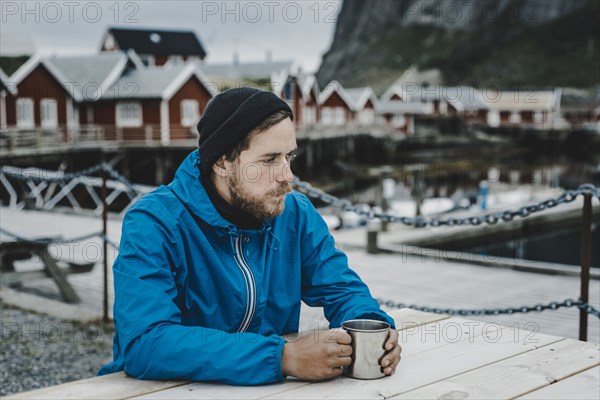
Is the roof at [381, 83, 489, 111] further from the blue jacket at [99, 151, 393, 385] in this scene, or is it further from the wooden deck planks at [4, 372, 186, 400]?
the wooden deck planks at [4, 372, 186, 400]

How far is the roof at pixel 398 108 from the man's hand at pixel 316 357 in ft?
226

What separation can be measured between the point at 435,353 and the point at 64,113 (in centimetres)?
3394

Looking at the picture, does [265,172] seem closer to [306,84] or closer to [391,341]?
[391,341]

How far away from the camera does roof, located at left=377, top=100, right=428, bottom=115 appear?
236 feet

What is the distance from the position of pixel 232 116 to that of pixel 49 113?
33.4 metres

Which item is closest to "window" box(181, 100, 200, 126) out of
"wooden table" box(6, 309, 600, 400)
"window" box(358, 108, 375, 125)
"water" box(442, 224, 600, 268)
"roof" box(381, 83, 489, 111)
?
"water" box(442, 224, 600, 268)

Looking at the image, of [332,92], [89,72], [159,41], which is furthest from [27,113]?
[159,41]

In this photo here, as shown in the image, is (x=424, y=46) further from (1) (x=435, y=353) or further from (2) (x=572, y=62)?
(1) (x=435, y=353)

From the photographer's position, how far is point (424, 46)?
151 meters

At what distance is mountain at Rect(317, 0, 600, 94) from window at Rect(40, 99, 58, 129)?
97048 mm

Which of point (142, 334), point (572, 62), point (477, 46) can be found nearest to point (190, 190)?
point (142, 334)

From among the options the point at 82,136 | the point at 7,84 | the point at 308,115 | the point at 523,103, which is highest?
the point at 523,103

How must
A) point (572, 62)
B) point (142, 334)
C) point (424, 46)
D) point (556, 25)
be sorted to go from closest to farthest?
1. point (142, 334)
2. point (572, 62)
3. point (556, 25)
4. point (424, 46)

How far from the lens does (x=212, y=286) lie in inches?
88.1
